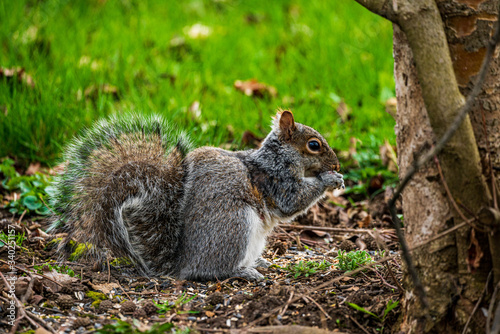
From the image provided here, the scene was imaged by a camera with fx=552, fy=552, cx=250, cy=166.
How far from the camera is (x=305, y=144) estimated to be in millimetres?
2324

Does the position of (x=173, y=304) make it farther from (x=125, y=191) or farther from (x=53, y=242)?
(x=53, y=242)

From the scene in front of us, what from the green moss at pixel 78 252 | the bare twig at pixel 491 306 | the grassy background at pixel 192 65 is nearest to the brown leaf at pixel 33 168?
the grassy background at pixel 192 65

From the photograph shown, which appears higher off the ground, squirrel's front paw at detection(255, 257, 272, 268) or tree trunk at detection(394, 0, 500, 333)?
tree trunk at detection(394, 0, 500, 333)

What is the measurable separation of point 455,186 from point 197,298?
36.7 inches

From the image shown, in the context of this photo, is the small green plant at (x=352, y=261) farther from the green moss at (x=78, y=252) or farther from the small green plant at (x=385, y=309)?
the green moss at (x=78, y=252)

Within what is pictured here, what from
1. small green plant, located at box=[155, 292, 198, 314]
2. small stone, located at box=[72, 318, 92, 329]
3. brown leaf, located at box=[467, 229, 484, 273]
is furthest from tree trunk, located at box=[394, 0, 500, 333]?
small stone, located at box=[72, 318, 92, 329]

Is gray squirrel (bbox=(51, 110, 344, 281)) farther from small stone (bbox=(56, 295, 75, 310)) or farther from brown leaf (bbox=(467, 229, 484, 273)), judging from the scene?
brown leaf (bbox=(467, 229, 484, 273))

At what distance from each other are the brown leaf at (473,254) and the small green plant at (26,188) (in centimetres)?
184

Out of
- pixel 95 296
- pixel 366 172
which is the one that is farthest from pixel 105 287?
pixel 366 172

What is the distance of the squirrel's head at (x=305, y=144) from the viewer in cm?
230

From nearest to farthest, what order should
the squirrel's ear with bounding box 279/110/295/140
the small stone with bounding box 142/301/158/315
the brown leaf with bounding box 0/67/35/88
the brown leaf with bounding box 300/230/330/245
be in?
the small stone with bounding box 142/301/158/315 → the squirrel's ear with bounding box 279/110/295/140 → the brown leaf with bounding box 300/230/330/245 → the brown leaf with bounding box 0/67/35/88

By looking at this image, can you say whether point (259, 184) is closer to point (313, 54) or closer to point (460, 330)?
point (460, 330)

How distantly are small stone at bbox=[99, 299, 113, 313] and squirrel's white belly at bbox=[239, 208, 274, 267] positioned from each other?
0.50 m

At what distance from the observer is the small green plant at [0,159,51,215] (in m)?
2.62
